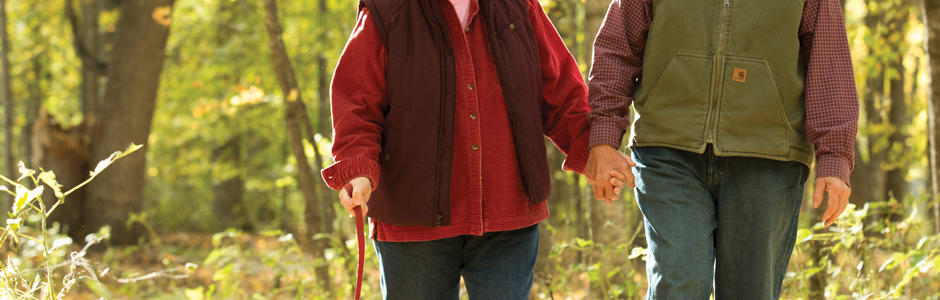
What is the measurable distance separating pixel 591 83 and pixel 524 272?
26.9 inches

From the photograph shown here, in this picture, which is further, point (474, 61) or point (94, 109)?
point (94, 109)

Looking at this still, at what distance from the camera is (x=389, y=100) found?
205cm

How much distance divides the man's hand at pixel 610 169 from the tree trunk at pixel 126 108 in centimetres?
760

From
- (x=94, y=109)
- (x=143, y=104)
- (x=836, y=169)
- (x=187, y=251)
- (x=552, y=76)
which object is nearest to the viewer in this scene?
(x=836, y=169)

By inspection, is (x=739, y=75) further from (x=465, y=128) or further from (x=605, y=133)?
(x=465, y=128)

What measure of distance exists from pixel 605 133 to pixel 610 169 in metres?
0.12

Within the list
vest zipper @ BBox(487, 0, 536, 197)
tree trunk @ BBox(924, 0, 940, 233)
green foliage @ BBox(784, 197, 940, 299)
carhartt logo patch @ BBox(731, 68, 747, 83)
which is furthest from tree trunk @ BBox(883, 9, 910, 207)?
vest zipper @ BBox(487, 0, 536, 197)

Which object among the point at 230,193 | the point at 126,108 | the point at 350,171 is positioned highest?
the point at 350,171

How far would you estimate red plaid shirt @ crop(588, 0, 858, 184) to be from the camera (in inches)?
77.5

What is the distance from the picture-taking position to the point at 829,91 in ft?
6.51

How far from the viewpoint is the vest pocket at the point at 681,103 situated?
2.03 meters

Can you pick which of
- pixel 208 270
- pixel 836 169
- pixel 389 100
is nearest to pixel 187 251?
pixel 208 270

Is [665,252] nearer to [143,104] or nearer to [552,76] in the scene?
[552,76]

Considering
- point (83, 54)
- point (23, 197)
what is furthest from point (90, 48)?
point (23, 197)
